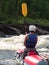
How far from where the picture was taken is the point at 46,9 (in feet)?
203

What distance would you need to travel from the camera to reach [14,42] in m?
29.8

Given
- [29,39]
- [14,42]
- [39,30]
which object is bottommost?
[39,30]

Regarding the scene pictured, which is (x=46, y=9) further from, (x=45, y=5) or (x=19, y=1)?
(x=19, y=1)

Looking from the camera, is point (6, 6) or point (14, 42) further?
point (6, 6)

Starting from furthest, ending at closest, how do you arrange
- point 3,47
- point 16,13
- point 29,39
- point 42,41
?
point 16,13, point 42,41, point 3,47, point 29,39

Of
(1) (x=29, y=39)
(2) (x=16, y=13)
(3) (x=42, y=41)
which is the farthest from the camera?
(2) (x=16, y=13)

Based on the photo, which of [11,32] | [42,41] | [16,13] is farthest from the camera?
[16,13]

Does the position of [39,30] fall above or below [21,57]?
below

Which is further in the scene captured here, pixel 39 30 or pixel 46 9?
pixel 46 9

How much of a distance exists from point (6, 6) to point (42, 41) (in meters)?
29.2

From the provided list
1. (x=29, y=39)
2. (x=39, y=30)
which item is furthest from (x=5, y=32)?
(x=29, y=39)

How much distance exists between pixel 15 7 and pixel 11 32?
19.6 meters

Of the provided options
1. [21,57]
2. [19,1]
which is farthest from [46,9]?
[21,57]

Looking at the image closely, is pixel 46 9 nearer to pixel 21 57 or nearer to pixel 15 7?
pixel 15 7
